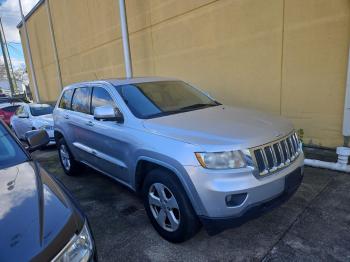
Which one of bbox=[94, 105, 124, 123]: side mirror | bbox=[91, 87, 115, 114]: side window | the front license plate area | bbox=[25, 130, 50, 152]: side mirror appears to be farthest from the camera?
bbox=[91, 87, 115, 114]: side window

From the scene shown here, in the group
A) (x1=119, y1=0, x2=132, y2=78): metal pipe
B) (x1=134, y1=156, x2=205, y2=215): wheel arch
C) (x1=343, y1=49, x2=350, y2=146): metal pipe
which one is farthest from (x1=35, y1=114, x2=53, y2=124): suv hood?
(x1=343, y1=49, x2=350, y2=146): metal pipe

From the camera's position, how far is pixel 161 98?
11.4 feet

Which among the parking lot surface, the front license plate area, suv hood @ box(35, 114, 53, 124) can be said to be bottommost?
the parking lot surface

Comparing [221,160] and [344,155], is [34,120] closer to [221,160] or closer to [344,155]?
[221,160]

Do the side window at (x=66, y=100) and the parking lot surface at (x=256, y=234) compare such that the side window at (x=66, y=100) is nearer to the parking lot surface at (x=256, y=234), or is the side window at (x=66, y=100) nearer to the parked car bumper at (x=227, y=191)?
the parking lot surface at (x=256, y=234)

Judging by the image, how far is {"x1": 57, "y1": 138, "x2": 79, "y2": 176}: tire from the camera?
4.88 meters

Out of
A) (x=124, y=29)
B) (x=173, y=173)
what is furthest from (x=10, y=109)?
(x=173, y=173)

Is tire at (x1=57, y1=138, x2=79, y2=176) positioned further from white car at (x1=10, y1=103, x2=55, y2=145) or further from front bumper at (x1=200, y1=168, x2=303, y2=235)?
front bumper at (x1=200, y1=168, x2=303, y2=235)

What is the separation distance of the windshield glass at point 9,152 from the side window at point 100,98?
1.24 meters

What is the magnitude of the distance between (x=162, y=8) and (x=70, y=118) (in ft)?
17.1

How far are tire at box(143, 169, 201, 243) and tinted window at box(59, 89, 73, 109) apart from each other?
2704 millimetres

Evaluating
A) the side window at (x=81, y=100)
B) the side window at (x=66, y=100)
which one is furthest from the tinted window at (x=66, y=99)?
the side window at (x=81, y=100)

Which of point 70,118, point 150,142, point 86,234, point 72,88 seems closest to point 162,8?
point 72,88

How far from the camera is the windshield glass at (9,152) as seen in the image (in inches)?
89.4
